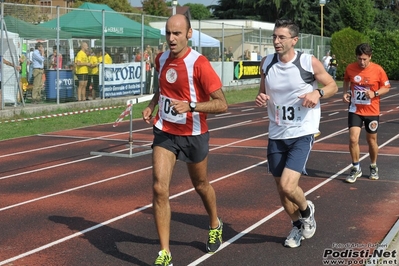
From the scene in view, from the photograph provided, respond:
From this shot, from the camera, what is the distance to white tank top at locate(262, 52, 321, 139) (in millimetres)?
6746

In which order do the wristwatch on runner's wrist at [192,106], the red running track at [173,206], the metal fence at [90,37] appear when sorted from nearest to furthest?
the wristwatch on runner's wrist at [192,106], the red running track at [173,206], the metal fence at [90,37]

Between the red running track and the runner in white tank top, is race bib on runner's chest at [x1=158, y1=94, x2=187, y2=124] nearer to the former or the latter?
the runner in white tank top

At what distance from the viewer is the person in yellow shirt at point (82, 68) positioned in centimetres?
2236

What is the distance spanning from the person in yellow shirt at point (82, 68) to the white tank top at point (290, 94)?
52.8 ft

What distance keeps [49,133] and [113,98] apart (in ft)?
26.0

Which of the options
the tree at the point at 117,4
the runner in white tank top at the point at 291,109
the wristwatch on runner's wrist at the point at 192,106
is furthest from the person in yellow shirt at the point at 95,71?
the tree at the point at 117,4

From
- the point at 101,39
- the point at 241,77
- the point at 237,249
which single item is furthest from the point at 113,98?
the point at 237,249

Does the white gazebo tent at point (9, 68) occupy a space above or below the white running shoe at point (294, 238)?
above

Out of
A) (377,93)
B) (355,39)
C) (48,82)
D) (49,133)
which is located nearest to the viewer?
(377,93)

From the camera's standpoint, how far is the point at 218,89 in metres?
6.32

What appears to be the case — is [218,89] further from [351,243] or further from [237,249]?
[351,243]

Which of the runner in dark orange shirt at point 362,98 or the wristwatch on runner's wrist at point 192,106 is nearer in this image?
the wristwatch on runner's wrist at point 192,106

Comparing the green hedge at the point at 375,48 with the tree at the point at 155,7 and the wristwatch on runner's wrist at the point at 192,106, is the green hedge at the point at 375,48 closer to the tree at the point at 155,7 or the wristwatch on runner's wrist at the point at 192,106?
the wristwatch on runner's wrist at the point at 192,106

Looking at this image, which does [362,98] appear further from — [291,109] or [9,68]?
[9,68]
